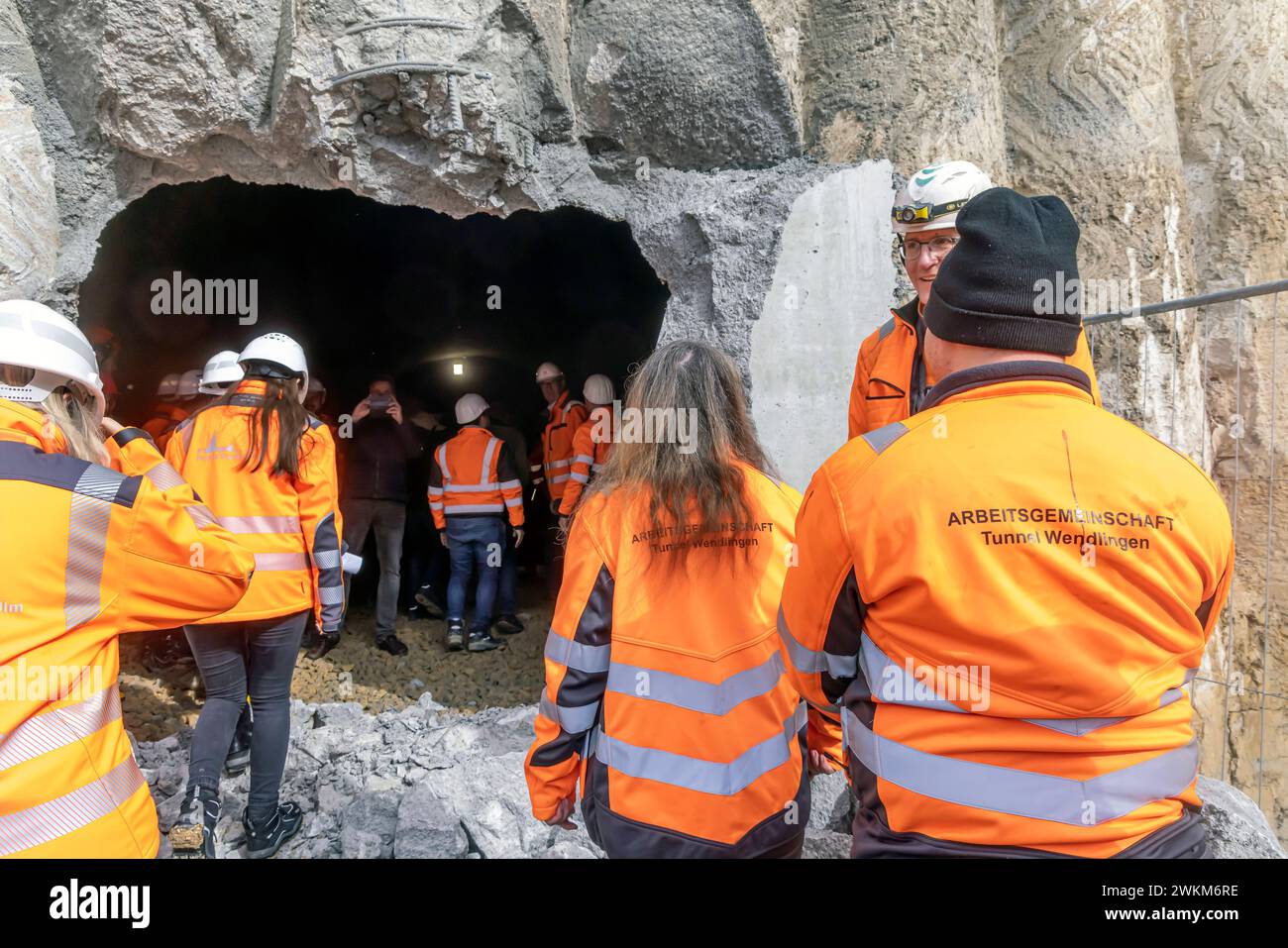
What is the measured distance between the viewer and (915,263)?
2648 mm

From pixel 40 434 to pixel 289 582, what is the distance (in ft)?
5.25

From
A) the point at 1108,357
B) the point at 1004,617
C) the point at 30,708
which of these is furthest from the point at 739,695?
the point at 1108,357

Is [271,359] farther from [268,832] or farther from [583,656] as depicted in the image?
[583,656]

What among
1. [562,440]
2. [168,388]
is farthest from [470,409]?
[168,388]

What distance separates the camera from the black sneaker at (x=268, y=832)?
10.7 feet

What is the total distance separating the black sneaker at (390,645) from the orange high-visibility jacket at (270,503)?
8.16ft

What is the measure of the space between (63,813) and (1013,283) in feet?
7.08

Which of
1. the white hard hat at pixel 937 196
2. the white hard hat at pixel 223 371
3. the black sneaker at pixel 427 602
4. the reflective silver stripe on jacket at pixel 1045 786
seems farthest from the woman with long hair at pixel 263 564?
the black sneaker at pixel 427 602

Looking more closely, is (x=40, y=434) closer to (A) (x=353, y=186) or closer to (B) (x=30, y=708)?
(B) (x=30, y=708)

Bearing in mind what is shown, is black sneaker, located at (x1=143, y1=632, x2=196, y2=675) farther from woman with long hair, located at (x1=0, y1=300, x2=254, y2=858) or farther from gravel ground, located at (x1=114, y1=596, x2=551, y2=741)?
woman with long hair, located at (x1=0, y1=300, x2=254, y2=858)

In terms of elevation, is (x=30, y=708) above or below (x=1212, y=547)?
below

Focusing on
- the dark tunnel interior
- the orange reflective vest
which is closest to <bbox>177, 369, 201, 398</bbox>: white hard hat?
the orange reflective vest

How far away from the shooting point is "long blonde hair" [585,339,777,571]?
192cm

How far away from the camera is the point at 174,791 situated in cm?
380
